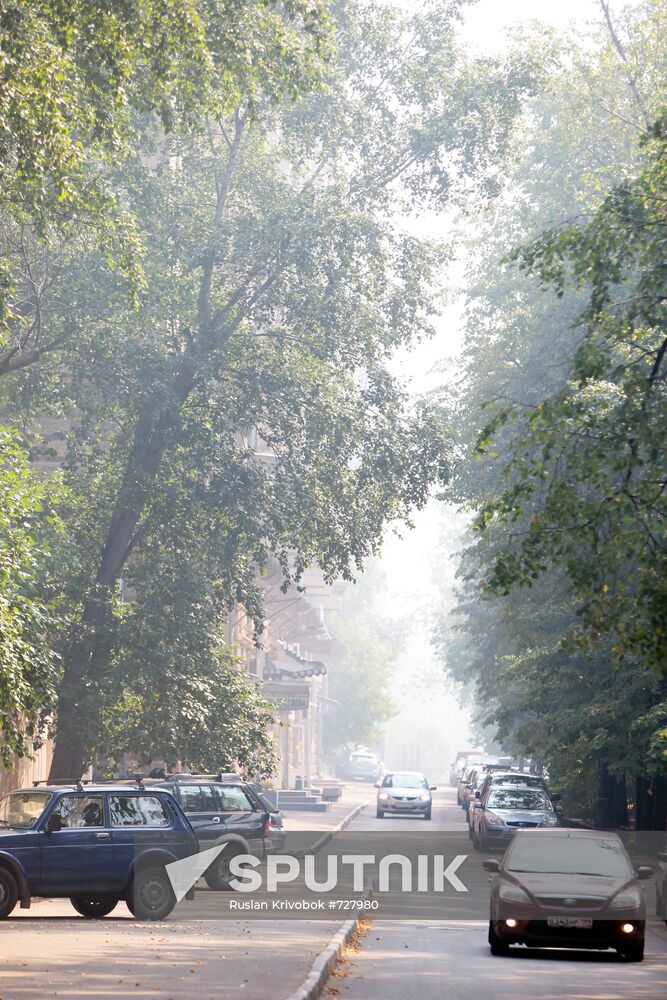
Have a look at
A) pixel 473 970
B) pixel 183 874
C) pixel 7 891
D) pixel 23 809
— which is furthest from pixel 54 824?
pixel 473 970

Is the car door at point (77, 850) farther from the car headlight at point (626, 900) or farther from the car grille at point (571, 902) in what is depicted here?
the car headlight at point (626, 900)

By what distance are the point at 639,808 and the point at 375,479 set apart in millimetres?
12077

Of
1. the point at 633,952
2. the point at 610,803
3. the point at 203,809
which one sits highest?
the point at 610,803

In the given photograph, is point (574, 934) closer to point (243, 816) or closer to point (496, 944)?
point (496, 944)

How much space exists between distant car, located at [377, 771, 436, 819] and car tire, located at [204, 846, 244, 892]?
2653 centimetres

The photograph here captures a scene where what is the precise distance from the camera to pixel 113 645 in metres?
27.5

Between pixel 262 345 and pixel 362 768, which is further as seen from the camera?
pixel 362 768

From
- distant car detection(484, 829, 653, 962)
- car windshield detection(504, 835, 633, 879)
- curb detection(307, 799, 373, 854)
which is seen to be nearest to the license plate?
distant car detection(484, 829, 653, 962)

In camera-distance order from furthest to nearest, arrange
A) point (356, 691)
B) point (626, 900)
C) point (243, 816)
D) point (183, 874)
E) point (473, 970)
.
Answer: point (356, 691)
point (243, 816)
point (183, 874)
point (626, 900)
point (473, 970)

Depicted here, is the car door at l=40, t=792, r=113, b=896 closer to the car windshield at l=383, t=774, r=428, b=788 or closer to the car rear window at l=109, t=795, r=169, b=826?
the car rear window at l=109, t=795, r=169, b=826

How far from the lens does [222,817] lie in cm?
2288

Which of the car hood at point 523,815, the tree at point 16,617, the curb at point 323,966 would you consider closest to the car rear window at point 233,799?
the tree at point 16,617

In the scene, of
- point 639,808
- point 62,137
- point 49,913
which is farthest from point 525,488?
point 639,808

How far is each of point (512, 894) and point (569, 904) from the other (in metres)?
0.61
